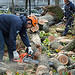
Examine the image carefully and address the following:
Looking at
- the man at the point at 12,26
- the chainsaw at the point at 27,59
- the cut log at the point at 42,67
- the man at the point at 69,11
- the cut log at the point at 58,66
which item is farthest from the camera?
the man at the point at 69,11

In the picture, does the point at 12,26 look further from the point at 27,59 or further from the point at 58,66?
the point at 58,66

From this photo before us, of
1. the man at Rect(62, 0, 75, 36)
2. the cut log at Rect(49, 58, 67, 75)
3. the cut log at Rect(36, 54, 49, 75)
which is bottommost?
the cut log at Rect(49, 58, 67, 75)

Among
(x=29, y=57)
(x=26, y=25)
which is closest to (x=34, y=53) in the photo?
(x=29, y=57)

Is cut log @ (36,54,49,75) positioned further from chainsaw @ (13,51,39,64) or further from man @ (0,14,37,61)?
man @ (0,14,37,61)

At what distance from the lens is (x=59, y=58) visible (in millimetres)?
3865

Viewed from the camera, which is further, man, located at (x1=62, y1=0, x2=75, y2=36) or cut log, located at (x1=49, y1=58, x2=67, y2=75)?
man, located at (x1=62, y1=0, x2=75, y2=36)

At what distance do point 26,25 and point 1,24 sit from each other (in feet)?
2.15

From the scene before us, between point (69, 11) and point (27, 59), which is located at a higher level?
point (69, 11)

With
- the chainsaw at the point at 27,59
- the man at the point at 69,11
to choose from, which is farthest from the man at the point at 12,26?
the man at the point at 69,11

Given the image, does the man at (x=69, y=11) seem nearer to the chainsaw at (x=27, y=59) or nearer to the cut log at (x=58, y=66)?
the cut log at (x=58, y=66)

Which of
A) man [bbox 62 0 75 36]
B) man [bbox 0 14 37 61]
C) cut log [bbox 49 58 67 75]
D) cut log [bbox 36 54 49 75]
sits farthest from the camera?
man [bbox 62 0 75 36]

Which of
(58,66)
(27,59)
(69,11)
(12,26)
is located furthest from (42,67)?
(69,11)

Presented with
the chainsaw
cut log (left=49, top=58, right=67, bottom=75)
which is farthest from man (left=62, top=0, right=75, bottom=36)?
the chainsaw

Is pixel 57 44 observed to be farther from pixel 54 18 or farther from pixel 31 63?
pixel 54 18
